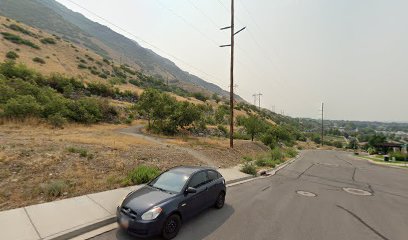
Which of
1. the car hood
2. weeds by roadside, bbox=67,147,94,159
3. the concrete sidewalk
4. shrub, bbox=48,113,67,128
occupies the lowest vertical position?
the concrete sidewalk

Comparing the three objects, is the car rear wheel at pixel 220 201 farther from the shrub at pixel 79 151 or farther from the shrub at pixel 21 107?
the shrub at pixel 21 107

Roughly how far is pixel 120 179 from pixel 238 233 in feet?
20.7

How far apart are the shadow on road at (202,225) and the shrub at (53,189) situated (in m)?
3.49

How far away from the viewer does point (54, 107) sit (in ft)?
82.1

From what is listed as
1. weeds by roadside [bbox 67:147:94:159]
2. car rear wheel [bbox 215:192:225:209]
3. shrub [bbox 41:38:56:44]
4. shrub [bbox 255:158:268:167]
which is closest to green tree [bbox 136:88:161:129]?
shrub [bbox 255:158:268:167]

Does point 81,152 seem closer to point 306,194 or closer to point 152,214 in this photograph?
point 152,214

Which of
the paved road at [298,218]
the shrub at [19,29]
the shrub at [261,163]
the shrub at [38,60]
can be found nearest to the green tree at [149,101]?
the shrub at [261,163]

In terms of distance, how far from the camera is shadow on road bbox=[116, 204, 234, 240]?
22.3 ft

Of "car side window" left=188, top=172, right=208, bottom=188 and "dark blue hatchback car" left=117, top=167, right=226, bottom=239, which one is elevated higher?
"car side window" left=188, top=172, right=208, bottom=188

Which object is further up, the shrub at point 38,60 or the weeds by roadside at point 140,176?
the shrub at point 38,60

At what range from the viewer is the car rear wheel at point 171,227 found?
21.5 feet

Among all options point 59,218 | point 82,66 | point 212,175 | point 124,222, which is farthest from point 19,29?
point 124,222

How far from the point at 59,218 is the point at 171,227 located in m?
3.30

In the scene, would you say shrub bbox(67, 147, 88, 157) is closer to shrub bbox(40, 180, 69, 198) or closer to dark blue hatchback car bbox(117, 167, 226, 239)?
shrub bbox(40, 180, 69, 198)
